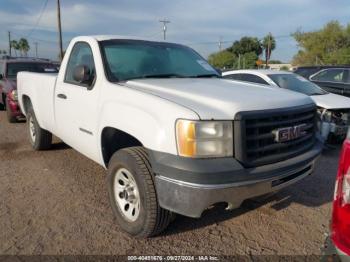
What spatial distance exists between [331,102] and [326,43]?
54022 mm

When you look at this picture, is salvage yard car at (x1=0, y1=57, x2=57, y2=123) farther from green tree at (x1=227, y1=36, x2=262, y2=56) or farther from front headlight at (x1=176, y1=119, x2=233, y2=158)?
green tree at (x1=227, y1=36, x2=262, y2=56)

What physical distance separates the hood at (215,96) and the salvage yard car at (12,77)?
634 centimetres

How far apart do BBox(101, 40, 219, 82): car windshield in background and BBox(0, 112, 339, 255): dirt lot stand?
5.04ft

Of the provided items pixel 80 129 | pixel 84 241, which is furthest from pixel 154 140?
pixel 80 129

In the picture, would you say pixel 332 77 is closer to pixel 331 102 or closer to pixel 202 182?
pixel 331 102

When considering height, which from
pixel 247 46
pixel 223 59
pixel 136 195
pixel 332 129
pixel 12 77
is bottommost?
pixel 136 195

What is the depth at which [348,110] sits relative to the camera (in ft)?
22.0

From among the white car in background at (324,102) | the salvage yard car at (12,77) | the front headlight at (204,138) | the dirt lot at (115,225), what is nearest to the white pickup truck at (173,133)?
the front headlight at (204,138)

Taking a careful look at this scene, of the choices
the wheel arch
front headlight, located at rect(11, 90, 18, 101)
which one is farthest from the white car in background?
front headlight, located at rect(11, 90, 18, 101)

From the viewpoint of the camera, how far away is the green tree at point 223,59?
2703 inches

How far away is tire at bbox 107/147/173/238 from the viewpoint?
2.88 metres

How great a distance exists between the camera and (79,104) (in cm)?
394

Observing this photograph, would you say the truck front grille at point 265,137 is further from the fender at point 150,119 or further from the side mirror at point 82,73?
the side mirror at point 82,73

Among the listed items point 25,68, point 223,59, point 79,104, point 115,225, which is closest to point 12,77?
point 25,68
